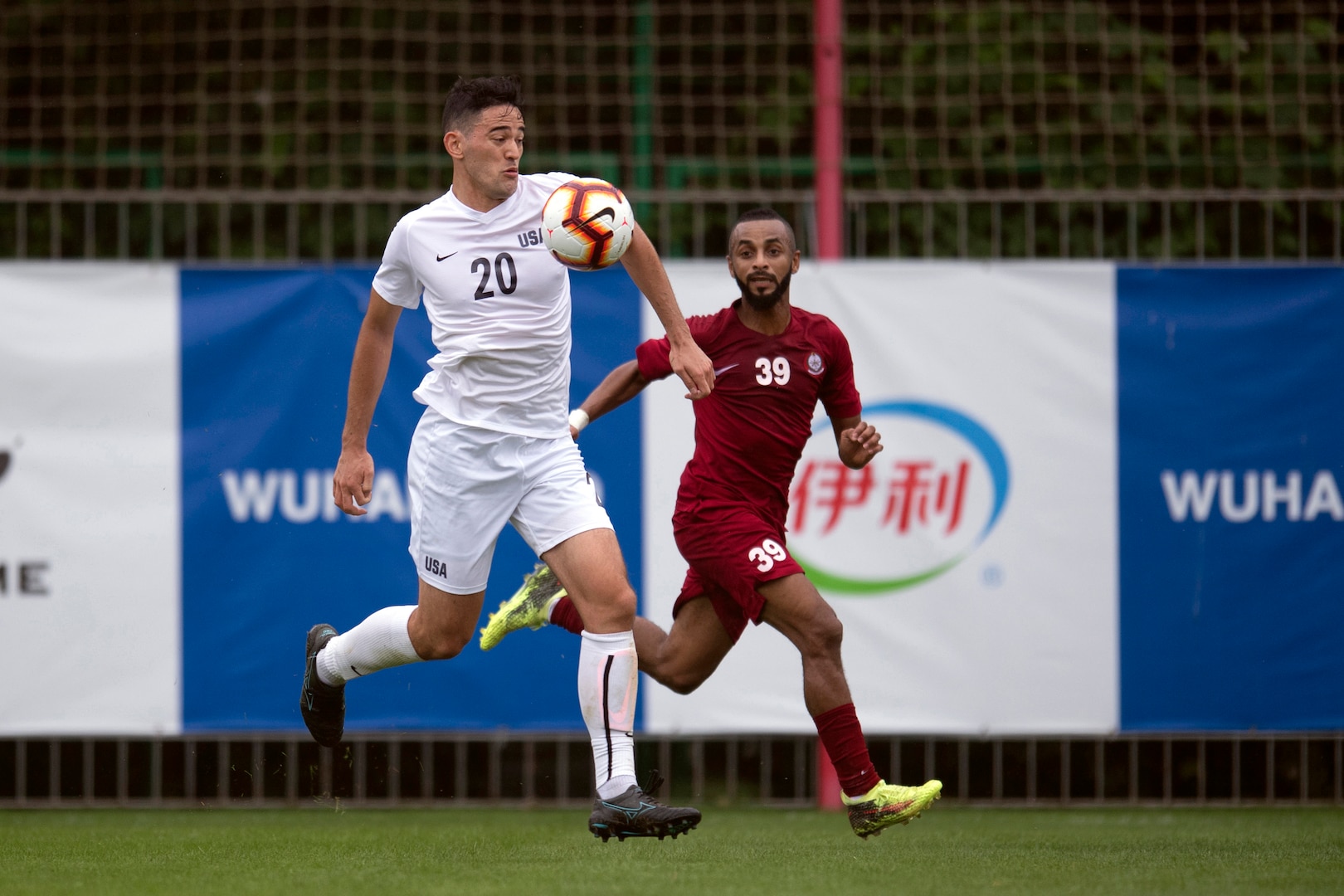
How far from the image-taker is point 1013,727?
7340mm

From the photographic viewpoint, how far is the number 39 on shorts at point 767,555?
226 inches

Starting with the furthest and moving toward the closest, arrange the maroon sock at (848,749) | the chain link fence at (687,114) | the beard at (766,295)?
the chain link fence at (687,114) → the beard at (766,295) → the maroon sock at (848,749)

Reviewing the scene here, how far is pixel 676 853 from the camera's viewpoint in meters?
5.62

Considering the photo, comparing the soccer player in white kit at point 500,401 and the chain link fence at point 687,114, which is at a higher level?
the chain link fence at point 687,114

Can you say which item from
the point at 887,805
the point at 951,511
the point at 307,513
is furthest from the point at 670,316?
the point at 307,513

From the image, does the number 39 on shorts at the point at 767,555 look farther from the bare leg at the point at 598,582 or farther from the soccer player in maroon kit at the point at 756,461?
the bare leg at the point at 598,582

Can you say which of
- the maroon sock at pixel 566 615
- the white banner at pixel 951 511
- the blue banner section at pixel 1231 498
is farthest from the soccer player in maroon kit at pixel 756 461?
the blue banner section at pixel 1231 498

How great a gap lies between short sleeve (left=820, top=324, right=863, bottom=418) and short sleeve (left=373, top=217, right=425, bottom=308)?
4.73 ft

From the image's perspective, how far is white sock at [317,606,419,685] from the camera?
5785 millimetres

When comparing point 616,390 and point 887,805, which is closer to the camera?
point 887,805

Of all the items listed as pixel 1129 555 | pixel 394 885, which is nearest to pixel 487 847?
pixel 394 885

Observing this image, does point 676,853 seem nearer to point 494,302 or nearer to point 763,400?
point 763,400

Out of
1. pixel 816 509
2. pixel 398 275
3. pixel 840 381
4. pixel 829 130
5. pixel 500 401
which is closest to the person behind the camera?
Result: pixel 500 401

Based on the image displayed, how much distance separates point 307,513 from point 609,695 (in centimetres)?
253
